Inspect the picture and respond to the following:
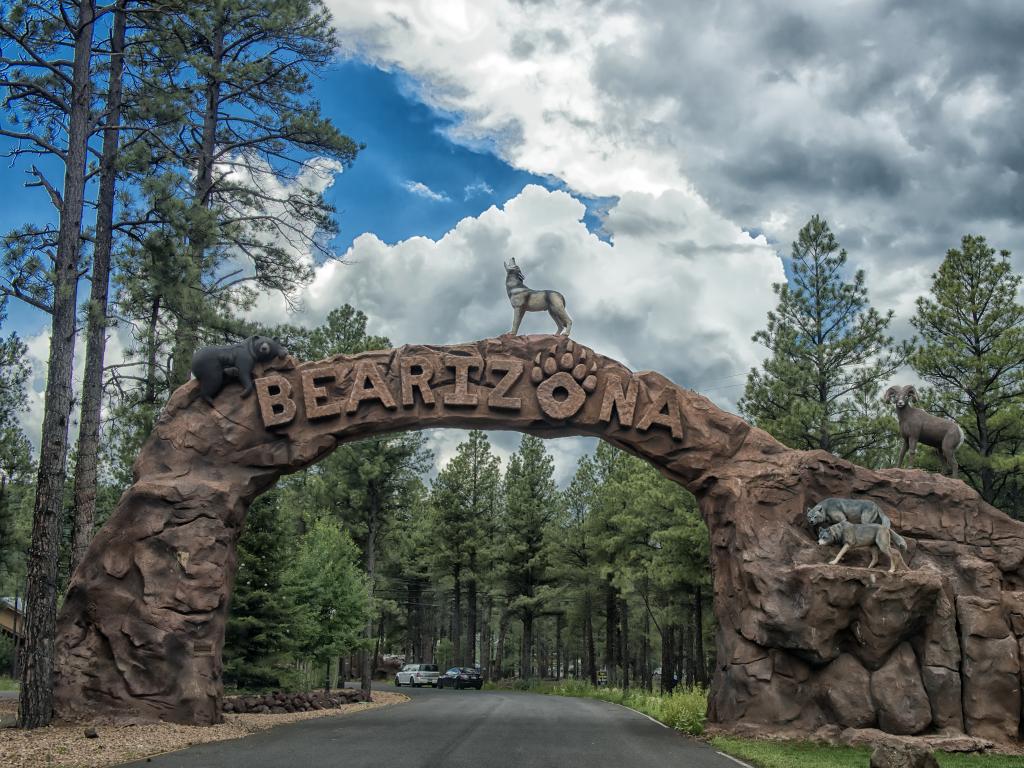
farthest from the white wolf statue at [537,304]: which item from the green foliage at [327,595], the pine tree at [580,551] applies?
the pine tree at [580,551]

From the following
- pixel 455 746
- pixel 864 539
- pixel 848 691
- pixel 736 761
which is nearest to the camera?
pixel 736 761

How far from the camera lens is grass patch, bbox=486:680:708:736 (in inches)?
595

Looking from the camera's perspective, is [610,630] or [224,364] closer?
[224,364]

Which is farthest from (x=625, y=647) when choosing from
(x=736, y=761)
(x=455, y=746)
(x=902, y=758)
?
(x=902, y=758)

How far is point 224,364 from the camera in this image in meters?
15.6

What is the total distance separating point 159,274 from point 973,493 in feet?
51.5

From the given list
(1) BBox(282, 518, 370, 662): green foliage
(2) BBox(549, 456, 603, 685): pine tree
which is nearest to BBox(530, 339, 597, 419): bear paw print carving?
(1) BBox(282, 518, 370, 662): green foliage

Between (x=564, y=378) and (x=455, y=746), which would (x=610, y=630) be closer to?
(x=564, y=378)

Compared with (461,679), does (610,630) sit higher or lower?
higher

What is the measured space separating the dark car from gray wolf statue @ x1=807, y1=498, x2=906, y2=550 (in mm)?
27811

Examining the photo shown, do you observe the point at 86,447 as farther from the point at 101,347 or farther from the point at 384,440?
the point at 384,440

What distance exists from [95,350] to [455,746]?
10032mm

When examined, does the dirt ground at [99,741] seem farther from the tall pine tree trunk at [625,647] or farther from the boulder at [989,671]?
the tall pine tree trunk at [625,647]

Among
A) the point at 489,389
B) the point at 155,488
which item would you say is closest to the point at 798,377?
the point at 489,389
